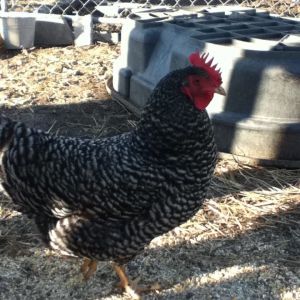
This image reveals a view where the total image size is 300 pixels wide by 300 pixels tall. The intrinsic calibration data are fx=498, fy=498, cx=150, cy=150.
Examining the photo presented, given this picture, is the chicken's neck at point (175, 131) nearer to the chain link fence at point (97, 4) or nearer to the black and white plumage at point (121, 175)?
the black and white plumage at point (121, 175)

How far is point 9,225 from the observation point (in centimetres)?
318

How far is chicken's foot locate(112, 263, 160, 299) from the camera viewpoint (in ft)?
9.00

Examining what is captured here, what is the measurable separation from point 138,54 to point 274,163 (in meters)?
1.51

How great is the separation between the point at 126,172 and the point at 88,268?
2.51 ft

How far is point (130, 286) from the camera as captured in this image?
2748mm

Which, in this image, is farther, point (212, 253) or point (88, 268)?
point (212, 253)

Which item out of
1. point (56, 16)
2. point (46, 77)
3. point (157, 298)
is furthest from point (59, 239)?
point (56, 16)

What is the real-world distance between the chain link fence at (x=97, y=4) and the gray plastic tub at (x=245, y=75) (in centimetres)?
224

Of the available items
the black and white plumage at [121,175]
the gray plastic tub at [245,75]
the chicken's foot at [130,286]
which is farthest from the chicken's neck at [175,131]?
the gray plastic tub at [245,75]

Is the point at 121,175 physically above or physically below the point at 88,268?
above

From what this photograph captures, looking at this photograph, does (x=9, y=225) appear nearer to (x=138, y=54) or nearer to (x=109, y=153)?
(x=109, y=153)

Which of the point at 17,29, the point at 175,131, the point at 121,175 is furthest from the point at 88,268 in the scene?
the point at 17,29

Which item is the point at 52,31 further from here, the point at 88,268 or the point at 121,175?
the point at 121,175

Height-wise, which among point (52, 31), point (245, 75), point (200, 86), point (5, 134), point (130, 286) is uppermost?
point (200, 86)
